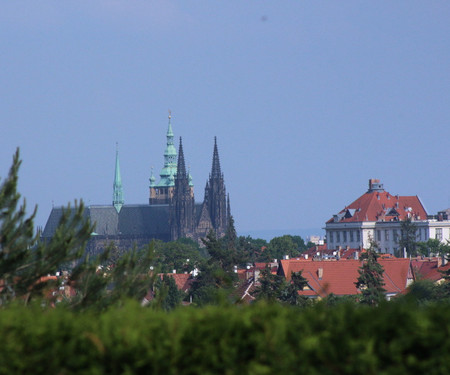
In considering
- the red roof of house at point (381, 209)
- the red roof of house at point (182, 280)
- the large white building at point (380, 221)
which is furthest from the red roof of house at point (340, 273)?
the red roof of house at point (381, 209)

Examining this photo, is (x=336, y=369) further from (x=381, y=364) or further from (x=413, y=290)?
(x=413, y=290)

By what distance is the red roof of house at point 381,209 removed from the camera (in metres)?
174

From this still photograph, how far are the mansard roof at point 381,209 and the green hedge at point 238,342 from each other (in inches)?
6567

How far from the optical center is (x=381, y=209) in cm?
17538

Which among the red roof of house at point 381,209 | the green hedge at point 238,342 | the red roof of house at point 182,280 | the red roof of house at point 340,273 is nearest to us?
the green hedge at point 238,342

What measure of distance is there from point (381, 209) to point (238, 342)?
170 m

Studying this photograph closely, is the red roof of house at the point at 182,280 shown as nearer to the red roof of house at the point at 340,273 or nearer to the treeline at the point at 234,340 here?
the red roof of house at the point at 340,273

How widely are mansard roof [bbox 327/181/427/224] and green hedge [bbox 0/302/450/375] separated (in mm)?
166794

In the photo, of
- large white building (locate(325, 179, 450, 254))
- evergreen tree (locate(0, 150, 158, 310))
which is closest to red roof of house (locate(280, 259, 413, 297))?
evergreen tree (locate(0, 150, 158, 310))

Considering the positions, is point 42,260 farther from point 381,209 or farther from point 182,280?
point 381,209

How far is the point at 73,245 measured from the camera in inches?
520

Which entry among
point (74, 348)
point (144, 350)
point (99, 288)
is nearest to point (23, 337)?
point (74, 348)

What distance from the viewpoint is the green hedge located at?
22.8 feet

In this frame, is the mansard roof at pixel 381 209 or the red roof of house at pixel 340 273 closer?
the red roof of house at pixel 340 273
